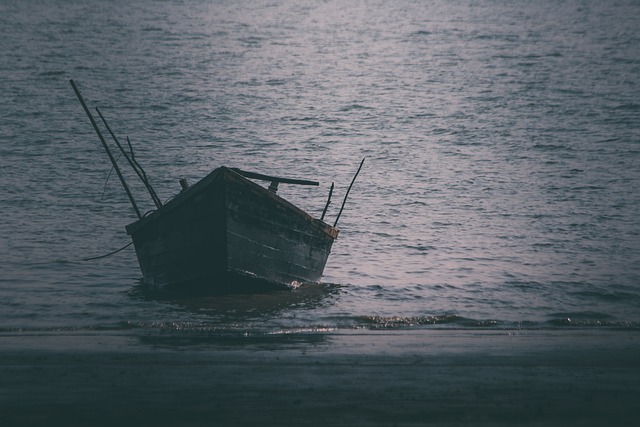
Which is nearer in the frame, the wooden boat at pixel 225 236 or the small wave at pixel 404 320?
the small wave at pixel 404 320

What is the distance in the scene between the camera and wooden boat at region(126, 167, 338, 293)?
47.5ft

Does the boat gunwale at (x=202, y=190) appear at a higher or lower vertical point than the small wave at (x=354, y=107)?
lower

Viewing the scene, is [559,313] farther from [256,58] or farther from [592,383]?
[256,58]

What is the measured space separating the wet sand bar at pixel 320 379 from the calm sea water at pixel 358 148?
54.0 inches

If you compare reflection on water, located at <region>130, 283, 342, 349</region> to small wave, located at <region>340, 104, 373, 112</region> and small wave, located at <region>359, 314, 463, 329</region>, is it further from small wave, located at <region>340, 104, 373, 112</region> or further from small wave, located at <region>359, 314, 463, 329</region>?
small wave, located at <region>340, 104, 373, 112</region>

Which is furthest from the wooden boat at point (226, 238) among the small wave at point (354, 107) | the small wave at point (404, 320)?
the small wave at point (354, 107)

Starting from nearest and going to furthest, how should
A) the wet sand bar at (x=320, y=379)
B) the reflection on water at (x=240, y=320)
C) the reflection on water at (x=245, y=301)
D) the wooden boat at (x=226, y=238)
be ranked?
the wet sand bar at (x=320, y=379), the reflection on water at (x=240, y=320), the wooden boat at (x=226, y=238), the reflection on water at (x=245, y=301)

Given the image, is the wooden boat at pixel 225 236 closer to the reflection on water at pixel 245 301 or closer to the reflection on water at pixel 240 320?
the reflection on water at pixel 245 301

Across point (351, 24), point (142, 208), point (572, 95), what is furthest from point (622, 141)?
point (351, 24)

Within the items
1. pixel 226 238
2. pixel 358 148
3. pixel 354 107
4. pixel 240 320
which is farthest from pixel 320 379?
pixel 354 107

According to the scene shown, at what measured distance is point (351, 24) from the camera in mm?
64500

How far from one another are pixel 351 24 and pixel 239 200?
51.9 metres

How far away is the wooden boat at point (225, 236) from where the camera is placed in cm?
1450

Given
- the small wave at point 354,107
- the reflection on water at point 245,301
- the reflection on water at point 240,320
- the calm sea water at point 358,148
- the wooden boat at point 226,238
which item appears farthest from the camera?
the small wave at point 354,107
